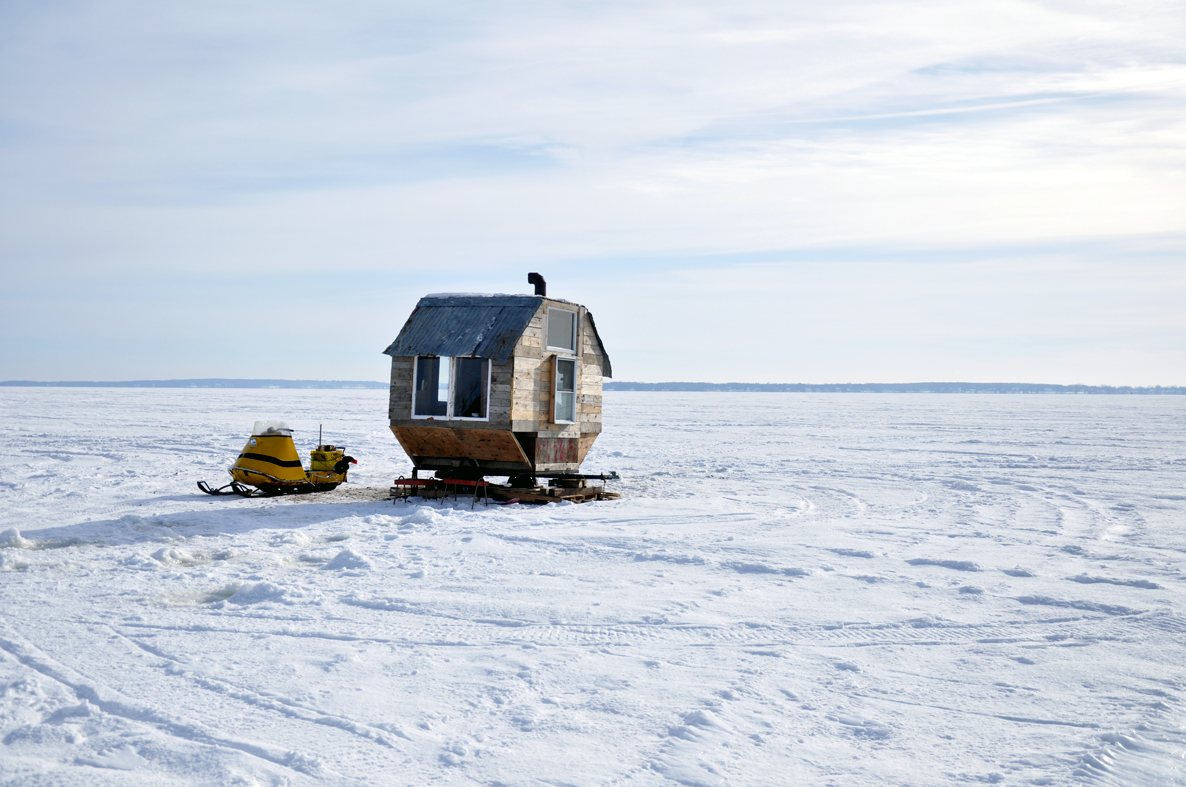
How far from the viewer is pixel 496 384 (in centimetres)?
1744

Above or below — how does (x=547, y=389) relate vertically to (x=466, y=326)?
below

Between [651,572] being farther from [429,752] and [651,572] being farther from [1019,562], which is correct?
[429,752]

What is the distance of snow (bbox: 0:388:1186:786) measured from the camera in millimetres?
5582

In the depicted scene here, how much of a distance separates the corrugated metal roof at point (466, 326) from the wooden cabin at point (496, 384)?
0.02m

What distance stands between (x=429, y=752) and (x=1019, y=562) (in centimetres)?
882

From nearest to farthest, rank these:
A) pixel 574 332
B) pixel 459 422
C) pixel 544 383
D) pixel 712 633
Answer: pixel 712 633 → pixel 459 422 → pixel 544 383 → pixel 574 332

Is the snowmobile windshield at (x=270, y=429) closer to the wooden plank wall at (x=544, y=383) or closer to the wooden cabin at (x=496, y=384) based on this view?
the wooden cabin at (x=496, y=384)

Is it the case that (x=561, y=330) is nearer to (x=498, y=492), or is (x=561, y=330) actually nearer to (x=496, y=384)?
(x=496, y=384)

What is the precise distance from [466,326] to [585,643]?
436 inches

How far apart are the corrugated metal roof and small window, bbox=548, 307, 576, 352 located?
2.31 feet

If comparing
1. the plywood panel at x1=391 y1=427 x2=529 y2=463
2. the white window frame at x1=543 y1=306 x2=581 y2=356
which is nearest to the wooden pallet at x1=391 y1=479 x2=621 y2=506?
the plywood panel at x1=391 y1=427 x2=529 y2=463

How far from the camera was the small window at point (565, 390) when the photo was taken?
18.7 metres

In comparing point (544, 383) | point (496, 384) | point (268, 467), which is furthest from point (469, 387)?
point (268, 467)

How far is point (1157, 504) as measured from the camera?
17953 millimetres
